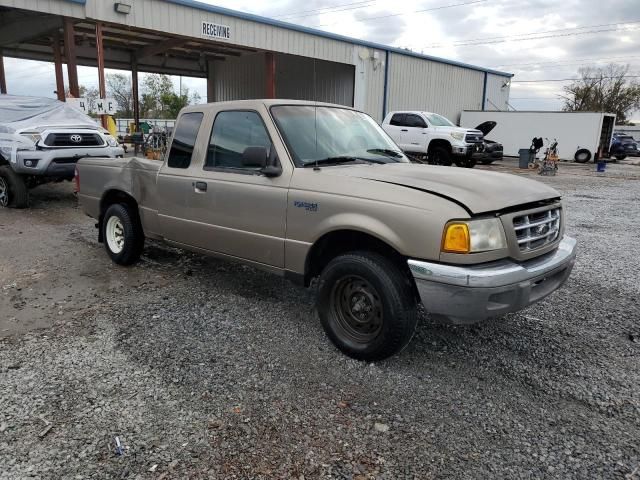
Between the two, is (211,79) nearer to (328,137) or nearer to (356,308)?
(328,137)

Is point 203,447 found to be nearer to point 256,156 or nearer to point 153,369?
point 153,369

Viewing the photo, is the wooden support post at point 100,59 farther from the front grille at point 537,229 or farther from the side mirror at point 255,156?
the front grille at point 537,229

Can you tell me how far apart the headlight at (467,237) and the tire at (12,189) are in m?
8.79

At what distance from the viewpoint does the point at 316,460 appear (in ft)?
8.27

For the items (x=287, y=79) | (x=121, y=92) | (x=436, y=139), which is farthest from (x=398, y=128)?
(x=121, y=92)

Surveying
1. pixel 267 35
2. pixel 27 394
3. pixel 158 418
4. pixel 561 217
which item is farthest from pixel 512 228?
pixel 267 35

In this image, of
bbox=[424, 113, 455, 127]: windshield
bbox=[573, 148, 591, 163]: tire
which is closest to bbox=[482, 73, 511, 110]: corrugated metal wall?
bbox=[573, 148, 591, 163]: tire

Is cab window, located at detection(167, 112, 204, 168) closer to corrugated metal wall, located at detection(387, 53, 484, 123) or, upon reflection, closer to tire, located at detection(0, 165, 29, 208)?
tire, located at detection(0, 165, 29, 208)

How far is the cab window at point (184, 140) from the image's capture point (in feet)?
15.5

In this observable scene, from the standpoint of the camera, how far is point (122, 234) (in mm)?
5766

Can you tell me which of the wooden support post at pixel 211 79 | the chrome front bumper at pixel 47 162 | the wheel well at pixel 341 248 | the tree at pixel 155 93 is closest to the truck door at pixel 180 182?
the wheel well at pixel 341 248

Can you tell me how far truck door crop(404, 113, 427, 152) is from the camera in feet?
58.0

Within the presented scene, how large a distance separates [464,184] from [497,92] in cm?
3239

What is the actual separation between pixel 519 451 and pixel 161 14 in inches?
646
